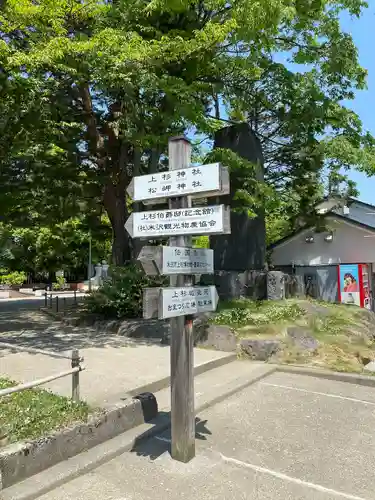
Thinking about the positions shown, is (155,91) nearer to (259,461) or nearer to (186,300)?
(186,300)

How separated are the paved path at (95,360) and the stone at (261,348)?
1.63 ft

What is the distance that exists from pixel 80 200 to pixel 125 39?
339 inches

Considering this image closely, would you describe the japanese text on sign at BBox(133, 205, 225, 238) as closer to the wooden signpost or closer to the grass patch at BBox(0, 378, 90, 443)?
the wooden signpost

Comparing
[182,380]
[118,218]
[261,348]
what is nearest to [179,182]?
[182,380]

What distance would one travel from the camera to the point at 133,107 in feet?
30.1

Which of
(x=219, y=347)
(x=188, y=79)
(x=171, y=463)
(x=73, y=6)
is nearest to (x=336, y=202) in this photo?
(x=188, y=79)

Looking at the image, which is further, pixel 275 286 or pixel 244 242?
pixel 244 242

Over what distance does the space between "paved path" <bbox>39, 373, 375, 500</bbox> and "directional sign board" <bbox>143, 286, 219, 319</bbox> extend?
4.62 ft

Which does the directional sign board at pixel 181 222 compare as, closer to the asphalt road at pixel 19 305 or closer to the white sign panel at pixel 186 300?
the white sign panel at pixel 186 300

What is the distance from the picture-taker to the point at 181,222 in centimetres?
387

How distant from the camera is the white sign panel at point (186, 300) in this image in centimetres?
364

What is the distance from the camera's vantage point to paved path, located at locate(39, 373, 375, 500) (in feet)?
11.1

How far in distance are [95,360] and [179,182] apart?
460 centimetres

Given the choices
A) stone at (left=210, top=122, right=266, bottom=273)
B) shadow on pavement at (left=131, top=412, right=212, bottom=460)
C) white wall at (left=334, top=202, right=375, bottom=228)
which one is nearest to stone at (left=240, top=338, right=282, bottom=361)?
shadow on pavement at (left=131, top=412, right=212, bottom=460)
